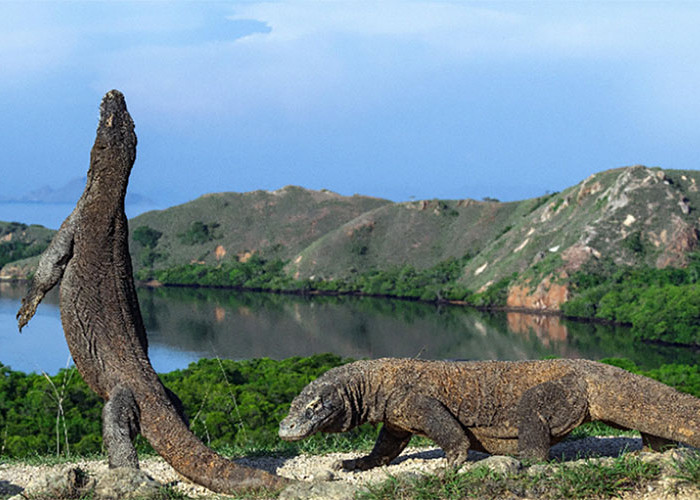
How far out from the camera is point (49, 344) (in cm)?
3812

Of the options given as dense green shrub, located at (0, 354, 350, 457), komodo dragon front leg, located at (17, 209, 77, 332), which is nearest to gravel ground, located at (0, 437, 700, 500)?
komodo dragon front leg, located at (17, 209, 77, 332)

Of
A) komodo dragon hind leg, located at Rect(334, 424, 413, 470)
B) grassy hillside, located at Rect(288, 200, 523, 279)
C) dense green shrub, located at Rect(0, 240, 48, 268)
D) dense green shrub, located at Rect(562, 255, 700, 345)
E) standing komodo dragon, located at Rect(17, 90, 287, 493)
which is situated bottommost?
dense green shrub, located at Rect(562, 255, 700, 345)

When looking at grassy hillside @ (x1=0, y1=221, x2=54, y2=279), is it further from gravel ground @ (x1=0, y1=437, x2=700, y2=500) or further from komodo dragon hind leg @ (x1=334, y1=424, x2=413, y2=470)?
komodo dragon hind leg @ (x1=334, y1=424, x2=413, y2=470)

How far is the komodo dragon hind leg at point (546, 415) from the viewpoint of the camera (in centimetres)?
911

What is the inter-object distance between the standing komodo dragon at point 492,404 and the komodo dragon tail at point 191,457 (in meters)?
0.57

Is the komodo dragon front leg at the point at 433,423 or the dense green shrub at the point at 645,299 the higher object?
the komodo dragon front leg at the point at 433,423

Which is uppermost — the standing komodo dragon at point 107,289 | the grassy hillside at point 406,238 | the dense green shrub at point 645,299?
the grassy hillside at point 406,238

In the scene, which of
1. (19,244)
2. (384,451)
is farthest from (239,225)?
(384,451)

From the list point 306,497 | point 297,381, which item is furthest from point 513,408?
point 297,381

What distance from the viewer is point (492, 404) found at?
30.6ft

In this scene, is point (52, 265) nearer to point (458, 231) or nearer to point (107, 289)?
point (107, 289)

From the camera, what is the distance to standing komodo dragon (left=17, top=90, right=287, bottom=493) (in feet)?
31.2

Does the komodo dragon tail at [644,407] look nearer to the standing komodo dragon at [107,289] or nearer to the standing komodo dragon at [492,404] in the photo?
the standing komodo dragon at [492,404]

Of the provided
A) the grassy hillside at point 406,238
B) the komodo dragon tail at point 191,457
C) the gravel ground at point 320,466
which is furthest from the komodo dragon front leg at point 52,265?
the grassy hillside at point 406,238
